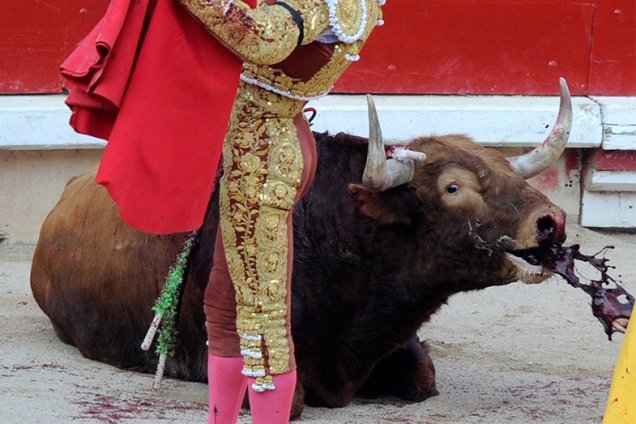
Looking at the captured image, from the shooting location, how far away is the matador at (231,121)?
113 inches

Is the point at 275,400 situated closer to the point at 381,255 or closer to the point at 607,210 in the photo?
the point at 381,255

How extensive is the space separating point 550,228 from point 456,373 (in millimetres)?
935

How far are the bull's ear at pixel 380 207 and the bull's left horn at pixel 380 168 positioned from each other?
7 cm

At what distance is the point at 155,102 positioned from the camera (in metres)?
2.90

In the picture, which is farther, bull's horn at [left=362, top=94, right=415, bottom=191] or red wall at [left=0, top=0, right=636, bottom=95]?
red wall at [left=0, top=0, right=636, bottom=95]

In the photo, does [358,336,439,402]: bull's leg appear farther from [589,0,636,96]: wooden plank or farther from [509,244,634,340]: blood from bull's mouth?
[589,0,636,96]: wooden plank

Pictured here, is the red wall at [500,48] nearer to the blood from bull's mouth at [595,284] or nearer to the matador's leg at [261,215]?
the blood from bull's mouth at [595,284]

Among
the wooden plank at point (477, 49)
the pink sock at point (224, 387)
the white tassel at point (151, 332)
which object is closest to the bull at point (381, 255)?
the white tassel at point (151, 332)

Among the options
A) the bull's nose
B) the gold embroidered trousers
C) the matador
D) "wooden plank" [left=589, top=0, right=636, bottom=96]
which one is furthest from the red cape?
"wooden plank" [left=589, top=0, right=636, bottom=96]

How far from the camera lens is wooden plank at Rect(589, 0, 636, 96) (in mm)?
6570

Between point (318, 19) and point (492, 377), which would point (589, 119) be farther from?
point (318, 19)

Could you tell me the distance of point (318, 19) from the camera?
2.98 meters

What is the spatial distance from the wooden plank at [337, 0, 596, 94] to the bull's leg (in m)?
2.21

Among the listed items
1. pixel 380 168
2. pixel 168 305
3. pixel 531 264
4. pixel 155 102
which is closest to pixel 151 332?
pixel 168 305
